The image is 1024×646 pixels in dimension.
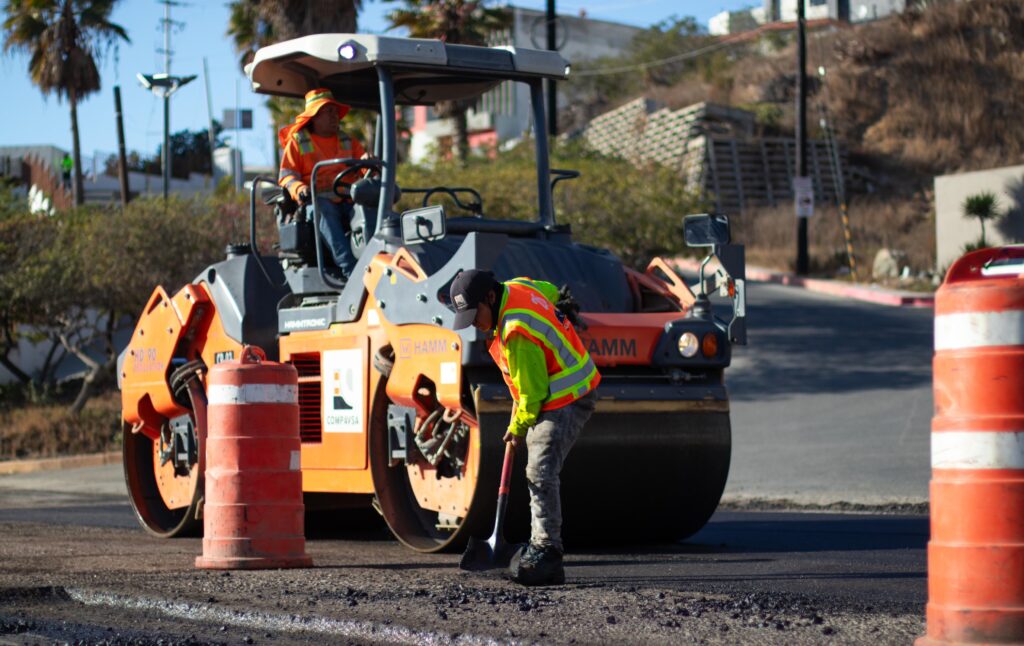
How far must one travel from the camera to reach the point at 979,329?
4.89 metres

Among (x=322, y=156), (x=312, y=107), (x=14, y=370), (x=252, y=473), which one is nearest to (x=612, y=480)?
(x=252, y=473)

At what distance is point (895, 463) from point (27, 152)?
162ft

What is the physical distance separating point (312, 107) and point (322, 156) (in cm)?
36

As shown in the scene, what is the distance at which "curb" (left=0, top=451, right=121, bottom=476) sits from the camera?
2169 cm

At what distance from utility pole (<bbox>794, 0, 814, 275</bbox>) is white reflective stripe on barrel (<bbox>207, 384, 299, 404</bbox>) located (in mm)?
24997

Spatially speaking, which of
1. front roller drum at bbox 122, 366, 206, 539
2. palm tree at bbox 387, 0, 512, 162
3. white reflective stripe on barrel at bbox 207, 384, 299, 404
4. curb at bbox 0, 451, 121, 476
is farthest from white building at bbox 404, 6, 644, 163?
white reflective stripe on barrel at bbox 207, 384, 299, 404

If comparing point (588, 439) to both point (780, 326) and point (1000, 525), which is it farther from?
point (780, 326)

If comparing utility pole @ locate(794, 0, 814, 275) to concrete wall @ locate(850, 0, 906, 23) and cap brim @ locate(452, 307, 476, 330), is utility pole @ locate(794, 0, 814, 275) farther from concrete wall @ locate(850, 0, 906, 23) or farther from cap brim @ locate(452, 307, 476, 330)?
concrete wall @ locate(850, 0, 906, 23)

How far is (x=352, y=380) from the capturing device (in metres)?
9.88

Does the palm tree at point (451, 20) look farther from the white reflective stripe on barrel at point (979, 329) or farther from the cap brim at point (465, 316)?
the white reflective stripe on barrel at point (979, 329)

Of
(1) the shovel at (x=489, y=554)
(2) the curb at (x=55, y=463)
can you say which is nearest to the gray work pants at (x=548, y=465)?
(1) the shovel at (x=489, y=554)

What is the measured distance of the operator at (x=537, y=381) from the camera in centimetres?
765

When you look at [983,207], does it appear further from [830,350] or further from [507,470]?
[507,470]

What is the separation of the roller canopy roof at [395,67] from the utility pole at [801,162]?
22212 mm
